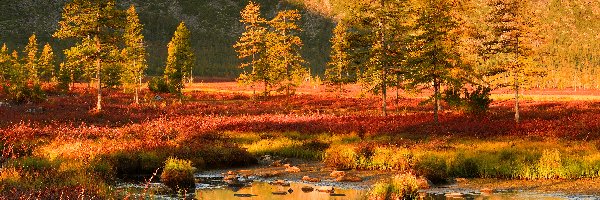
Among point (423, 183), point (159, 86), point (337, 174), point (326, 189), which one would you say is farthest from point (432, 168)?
point (159, 86)

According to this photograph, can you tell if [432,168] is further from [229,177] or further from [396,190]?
[229,177]

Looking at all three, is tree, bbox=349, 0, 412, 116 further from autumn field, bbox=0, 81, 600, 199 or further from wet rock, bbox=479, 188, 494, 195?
wet rock, bbox=479, 188, 494, 195

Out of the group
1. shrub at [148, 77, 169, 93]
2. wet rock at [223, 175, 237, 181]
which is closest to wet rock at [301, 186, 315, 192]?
wet rock at [223, 175, 237, 181]

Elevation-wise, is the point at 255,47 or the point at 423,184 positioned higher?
the point at 255,47

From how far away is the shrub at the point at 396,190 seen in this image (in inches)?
523

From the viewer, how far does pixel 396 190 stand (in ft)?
43.8

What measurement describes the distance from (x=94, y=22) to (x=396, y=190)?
30.7m

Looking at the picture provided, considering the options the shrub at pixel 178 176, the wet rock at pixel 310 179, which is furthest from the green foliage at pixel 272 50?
the shrub at pixel 178 176

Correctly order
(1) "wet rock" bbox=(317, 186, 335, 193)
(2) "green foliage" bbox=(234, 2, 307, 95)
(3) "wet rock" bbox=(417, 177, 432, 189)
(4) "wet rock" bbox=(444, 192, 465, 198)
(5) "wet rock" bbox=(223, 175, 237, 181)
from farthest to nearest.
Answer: (2) "green foliage" bbox=(234, 2, 307, 95)
(5) "wet rock" bbox=(223, 175, 237, 181)
(3) "wet rock" bbox=(417, 177, 432, 189)
(1) "wet rock" bbox=(317, 186, 335, 193)
(4) "wet rock" bbox=(444, 192, 465, 198)

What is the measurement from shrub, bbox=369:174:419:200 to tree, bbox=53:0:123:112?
2838 centimetres

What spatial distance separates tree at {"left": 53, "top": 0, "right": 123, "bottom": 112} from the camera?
1487 inches

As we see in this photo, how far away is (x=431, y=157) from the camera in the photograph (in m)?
18.9

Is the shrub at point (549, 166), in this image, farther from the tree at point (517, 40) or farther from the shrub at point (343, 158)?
the tree at point (517, 40)

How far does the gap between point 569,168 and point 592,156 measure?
3.47 ft
